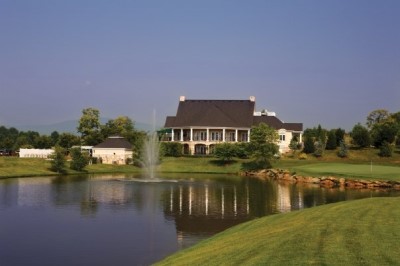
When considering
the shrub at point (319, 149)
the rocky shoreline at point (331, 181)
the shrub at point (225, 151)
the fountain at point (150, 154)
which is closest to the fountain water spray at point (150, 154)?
the fountain at point (150, 154)

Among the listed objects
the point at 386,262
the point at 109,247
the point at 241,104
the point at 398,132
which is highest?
the point at 241,104

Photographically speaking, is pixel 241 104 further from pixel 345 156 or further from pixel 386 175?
pixel 386 175

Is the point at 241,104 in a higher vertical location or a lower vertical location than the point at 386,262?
higher

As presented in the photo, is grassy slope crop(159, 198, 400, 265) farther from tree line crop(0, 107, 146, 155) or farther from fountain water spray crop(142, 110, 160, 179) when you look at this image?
A: tree line crop(0, 107, 146, 155)

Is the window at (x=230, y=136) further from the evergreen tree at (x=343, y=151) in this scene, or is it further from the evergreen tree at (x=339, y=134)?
the evergreen tree at (x=343, y=151)

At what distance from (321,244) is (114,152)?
63526mm

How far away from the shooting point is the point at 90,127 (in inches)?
3620

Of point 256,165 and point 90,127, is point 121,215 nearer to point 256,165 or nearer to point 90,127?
point 256,165

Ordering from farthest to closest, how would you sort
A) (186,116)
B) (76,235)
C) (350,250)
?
(186,116), (76,235), (350,250)

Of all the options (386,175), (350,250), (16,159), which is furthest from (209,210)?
(16,159)

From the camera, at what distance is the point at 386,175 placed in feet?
167

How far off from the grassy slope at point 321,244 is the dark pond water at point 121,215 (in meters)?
4.10

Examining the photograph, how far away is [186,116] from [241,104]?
1116cm

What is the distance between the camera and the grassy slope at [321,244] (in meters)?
11.7
